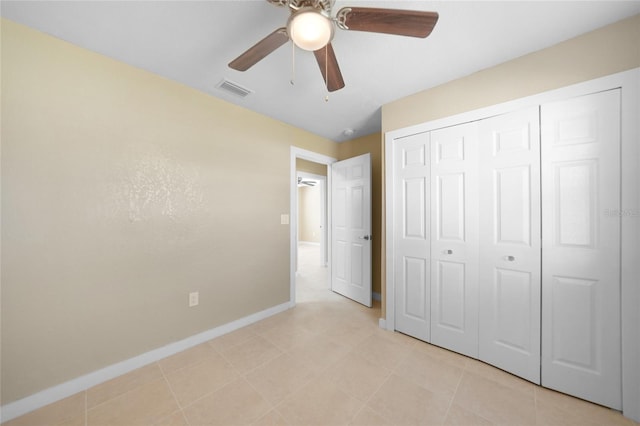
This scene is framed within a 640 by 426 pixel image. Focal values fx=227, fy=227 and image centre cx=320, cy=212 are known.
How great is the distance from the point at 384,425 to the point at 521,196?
1849mm

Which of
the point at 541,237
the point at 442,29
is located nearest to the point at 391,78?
the point at 442,29

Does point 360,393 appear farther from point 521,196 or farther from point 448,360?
point 521,196

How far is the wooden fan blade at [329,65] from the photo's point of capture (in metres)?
1.30

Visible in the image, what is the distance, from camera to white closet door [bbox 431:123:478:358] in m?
1.95

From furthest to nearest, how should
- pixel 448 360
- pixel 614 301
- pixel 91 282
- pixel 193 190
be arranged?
1. pixel 193 190
2. pixel 448 360
3. pixel 91 282
4. pixel 614 301

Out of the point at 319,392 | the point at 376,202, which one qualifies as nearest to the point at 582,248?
the point at 319,392

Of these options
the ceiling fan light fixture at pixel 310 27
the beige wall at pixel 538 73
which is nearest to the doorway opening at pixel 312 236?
the beige wall at pixel 538 73

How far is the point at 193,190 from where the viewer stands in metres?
2.20

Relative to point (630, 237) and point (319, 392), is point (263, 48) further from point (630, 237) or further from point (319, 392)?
point (630, 237)

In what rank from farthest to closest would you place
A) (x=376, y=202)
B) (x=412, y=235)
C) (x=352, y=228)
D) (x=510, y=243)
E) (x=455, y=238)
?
(x=376, y=202), (x=352, y=228), (x=412, y=235), (x=455, y=238), (x=510, y=243)

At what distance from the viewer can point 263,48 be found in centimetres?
128

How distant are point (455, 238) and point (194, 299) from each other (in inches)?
99.0

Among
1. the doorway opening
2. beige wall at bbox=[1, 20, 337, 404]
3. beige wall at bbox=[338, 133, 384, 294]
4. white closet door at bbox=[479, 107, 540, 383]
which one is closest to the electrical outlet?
beige wall at bbox=[1, 20, 337, 404]

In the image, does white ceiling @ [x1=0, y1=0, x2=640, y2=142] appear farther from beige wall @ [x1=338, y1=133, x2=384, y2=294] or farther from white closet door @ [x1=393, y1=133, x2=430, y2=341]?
beige wall @ [x1=338, y1=133, x2=384, y2=294]
